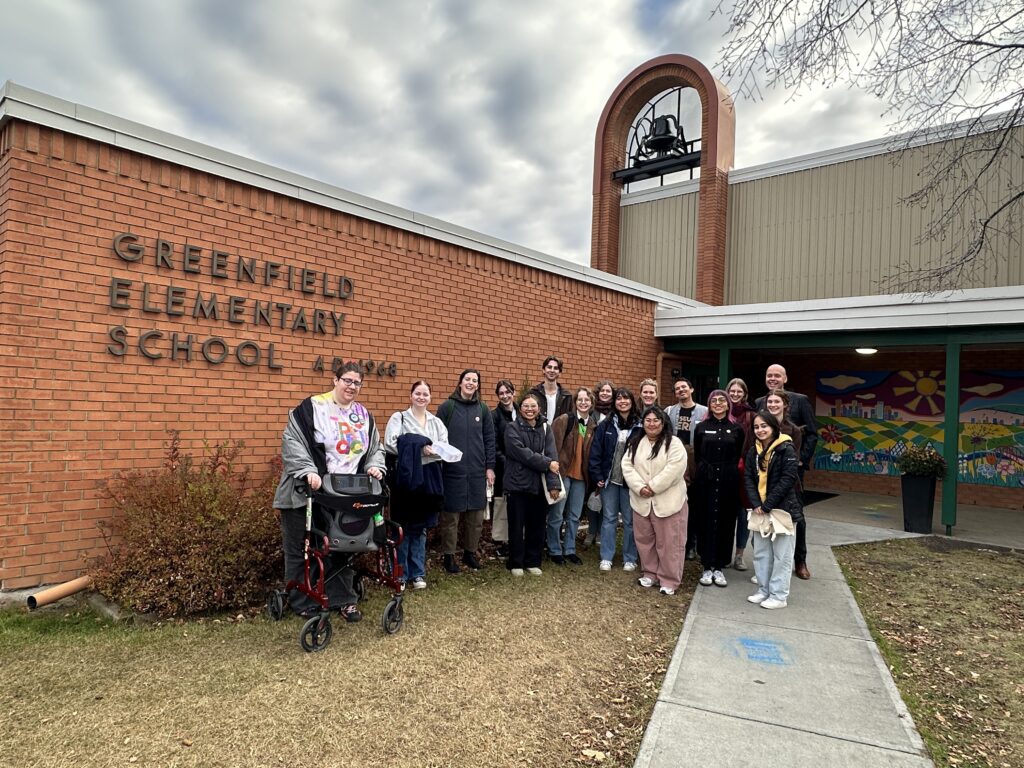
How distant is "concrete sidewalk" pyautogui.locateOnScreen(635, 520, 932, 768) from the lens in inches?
111

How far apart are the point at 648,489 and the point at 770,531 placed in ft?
3.32

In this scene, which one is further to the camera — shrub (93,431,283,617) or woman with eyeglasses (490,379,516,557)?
woman with eyeglasses (490,379,516,557)

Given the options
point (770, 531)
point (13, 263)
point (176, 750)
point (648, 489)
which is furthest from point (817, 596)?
point (13, 263)

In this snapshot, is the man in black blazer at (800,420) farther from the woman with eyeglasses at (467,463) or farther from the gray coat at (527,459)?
the woman with eyeglasses at (467,463)

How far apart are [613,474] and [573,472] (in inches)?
15.4

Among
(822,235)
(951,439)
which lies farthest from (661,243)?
(951,439)

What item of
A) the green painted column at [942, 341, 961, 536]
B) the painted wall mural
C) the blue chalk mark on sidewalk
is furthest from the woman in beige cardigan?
the painted wall mural

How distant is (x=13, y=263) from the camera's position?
407 centimetres

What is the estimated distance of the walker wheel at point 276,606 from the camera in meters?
4.15

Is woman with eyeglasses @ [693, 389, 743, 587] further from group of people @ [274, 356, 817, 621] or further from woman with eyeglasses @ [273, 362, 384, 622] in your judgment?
woman with eyeglasses @ [273, 362, 384, 622]

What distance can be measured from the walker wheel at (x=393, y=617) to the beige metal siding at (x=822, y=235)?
37.4 feet

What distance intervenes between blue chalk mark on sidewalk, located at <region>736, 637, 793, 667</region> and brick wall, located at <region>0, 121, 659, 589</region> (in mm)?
3975

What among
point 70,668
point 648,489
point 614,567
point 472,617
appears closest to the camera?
point 70,668

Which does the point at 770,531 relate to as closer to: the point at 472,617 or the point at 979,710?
the point at 979,710
